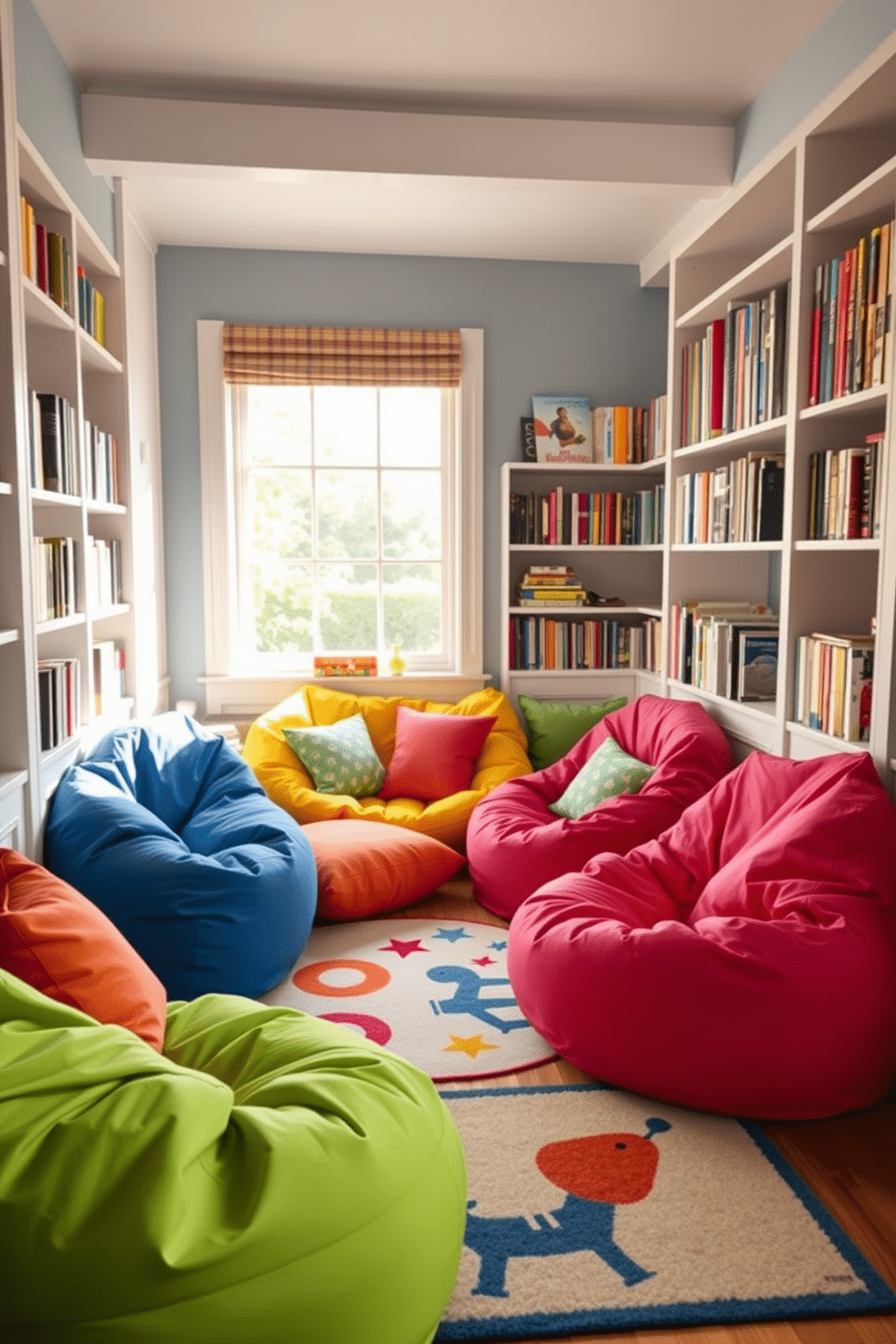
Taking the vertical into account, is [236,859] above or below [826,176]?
Answer: below

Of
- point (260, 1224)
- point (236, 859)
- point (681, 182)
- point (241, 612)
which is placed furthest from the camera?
point (241, 612)

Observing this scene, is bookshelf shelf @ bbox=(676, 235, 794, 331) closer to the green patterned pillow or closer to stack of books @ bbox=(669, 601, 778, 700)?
stack of books @ bbox=(669, 601, 778, 700)

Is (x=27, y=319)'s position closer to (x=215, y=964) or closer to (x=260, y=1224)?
(x=215, y=964)

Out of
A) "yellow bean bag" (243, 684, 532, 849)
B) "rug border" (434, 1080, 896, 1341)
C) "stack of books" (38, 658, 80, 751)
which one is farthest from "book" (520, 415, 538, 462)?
"rug border" (434, 1080, 896, 1341)

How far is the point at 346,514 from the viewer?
470 centimetres

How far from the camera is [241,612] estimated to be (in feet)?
15.4

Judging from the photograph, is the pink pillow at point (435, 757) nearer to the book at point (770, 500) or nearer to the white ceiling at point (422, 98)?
the book at point (770, 500)

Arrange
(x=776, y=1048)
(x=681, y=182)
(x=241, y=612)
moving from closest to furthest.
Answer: (x=776, y=1048) → (x=681, y=182) → (x=241, y=612)

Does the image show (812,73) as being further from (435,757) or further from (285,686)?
(285,686)

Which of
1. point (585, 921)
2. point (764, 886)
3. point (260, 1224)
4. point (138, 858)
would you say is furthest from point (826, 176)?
point (260, 1224)

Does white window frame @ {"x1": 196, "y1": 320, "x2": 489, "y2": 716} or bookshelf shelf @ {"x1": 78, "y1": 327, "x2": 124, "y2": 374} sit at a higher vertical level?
bookshelf shelf @ {"x1": 78, "y1": 327, "x2": 124, "y2": 374}

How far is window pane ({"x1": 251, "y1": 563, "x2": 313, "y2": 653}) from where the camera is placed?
4.70 m

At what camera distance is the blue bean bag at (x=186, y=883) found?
261 cm

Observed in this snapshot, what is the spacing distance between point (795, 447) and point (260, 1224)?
7.82 feet
